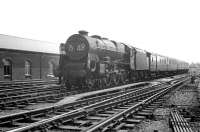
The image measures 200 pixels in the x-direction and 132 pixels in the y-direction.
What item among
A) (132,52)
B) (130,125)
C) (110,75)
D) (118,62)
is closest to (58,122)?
(130,125)

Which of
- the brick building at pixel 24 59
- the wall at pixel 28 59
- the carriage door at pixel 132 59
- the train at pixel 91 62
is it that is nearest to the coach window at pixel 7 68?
the brick building at pixel 24 59

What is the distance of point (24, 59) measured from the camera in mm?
28266

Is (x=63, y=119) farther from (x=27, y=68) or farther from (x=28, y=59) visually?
(x=27, y=68)

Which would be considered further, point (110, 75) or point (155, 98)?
point (110, 75)

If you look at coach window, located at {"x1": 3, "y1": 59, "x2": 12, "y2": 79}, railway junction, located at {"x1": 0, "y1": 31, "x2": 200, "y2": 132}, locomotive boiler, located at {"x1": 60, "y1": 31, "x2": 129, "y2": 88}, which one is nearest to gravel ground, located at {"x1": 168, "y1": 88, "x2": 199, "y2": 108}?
railway junction, located at {"x1": 0, "y1": 31, "x2": 200, "y2": 132}

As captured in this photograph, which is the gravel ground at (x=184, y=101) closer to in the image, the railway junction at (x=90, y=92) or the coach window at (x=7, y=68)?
the railway junction at (x=90, y=92)

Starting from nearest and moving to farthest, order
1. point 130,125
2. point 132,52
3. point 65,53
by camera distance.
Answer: point 130,125
point 65,53
point 132,52

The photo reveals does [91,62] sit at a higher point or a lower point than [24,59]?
lower

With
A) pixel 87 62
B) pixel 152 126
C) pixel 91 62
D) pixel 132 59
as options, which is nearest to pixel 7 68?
pixel 132 59

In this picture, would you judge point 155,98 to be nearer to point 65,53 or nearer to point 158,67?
point 65,53

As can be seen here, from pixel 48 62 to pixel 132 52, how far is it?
13098 millimetres

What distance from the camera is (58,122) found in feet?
22.9

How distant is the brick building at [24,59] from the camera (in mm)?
26092

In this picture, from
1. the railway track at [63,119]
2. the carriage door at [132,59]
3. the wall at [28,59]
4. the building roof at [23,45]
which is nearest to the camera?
the railway track at [63,119]
